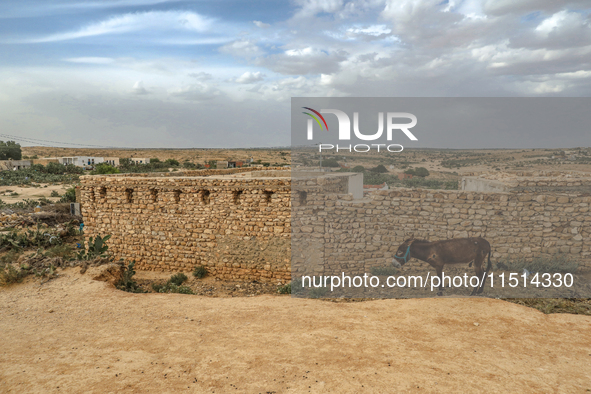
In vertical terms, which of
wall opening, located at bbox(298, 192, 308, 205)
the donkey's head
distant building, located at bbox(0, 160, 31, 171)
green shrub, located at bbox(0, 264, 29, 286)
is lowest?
green shrub, located at bbox(0, 264, 29, 286)

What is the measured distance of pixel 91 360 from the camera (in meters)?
4.61

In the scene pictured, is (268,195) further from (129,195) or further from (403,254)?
(129,195)

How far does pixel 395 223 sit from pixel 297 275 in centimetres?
275

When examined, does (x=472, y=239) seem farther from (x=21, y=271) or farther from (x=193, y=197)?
(x=21, y=271)

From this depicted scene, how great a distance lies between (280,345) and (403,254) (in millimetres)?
4016

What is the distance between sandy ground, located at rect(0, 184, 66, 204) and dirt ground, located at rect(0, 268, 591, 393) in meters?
20.3

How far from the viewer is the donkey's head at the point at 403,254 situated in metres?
7.86

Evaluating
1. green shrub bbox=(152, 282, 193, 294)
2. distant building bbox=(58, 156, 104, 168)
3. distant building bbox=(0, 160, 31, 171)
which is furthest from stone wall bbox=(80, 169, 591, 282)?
distant building bbox=(58, 156, 104, 168)

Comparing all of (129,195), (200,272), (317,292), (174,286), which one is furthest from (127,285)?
(317,292)

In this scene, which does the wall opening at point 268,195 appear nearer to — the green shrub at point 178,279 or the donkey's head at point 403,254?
the green shrub at point 178,279

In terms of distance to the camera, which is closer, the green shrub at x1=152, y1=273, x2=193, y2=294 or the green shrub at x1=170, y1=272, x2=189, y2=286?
the green shrub at x1=152, y1=273, x2=193, y2=294

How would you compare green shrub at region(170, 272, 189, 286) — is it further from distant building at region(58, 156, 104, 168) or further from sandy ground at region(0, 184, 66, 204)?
distant building at region(58, 156, 104, 168)

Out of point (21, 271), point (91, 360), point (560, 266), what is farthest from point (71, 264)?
point (560, 266)

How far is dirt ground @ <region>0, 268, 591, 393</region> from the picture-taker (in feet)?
13.5
